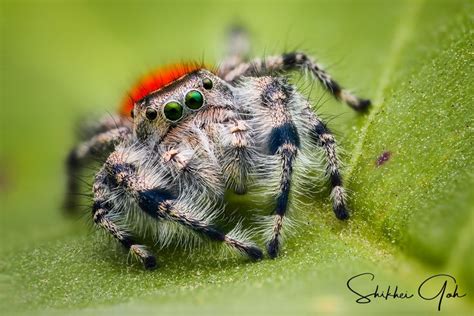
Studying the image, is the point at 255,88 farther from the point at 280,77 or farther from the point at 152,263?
the point at 152,263

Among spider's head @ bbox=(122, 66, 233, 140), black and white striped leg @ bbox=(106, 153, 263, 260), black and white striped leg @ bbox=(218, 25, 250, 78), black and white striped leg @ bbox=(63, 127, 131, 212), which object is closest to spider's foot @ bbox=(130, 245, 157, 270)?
black and white striped leg @ bbox=(106, 153, 263, 260)

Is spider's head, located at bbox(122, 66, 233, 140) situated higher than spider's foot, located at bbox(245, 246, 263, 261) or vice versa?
spider's head, located at bbox(122, 66, 233, 140)

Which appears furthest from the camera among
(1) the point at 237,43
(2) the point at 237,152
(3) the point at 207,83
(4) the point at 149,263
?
(1) the point at 237,43

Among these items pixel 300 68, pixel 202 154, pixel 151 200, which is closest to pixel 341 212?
pixel 202 154

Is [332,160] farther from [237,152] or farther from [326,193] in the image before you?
[237,152]

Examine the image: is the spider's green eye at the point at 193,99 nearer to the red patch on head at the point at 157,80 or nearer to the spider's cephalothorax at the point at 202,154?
the spider's cephalothorax at the point at 202,154

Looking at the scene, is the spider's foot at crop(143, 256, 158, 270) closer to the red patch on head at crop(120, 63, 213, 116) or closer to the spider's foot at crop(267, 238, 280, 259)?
the spider's foot at crop(267, 238, 280, 259)
